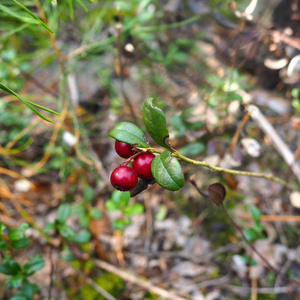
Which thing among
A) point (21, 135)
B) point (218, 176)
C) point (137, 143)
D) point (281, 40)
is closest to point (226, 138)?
point (218, 176)

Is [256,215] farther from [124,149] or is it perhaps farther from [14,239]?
[14,239]

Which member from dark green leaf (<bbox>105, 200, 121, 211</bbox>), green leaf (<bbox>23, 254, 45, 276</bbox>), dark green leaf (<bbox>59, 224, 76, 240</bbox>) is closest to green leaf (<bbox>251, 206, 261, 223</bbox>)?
dark green leaf (<bbox>105, 200, 121, 211</bbox>)

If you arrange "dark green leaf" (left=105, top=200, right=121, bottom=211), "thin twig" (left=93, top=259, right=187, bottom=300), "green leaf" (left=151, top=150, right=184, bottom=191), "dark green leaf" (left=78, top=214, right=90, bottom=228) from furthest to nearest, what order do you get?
"dark green leaf" (left=78, top=214, right=90, bottom=228) → "thin twig" (left=93, top=259, right=187, bottom=300) → "dark green leaf" (left=105, top=200, right=121, bottom=211) → "green leaf" (left=151, top=150, right=184, bottom=191)

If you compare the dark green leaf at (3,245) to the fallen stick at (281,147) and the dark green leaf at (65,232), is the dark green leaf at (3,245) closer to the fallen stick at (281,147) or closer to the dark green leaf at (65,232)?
the dark green leaf at (65,232)

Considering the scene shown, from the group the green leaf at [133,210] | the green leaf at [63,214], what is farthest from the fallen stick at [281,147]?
the green leaf at [63,214]

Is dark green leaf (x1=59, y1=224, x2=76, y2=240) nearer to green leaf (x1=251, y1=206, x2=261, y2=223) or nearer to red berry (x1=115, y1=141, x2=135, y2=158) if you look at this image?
red berry (x1=115, y1=141, x2=135, y2=158)
